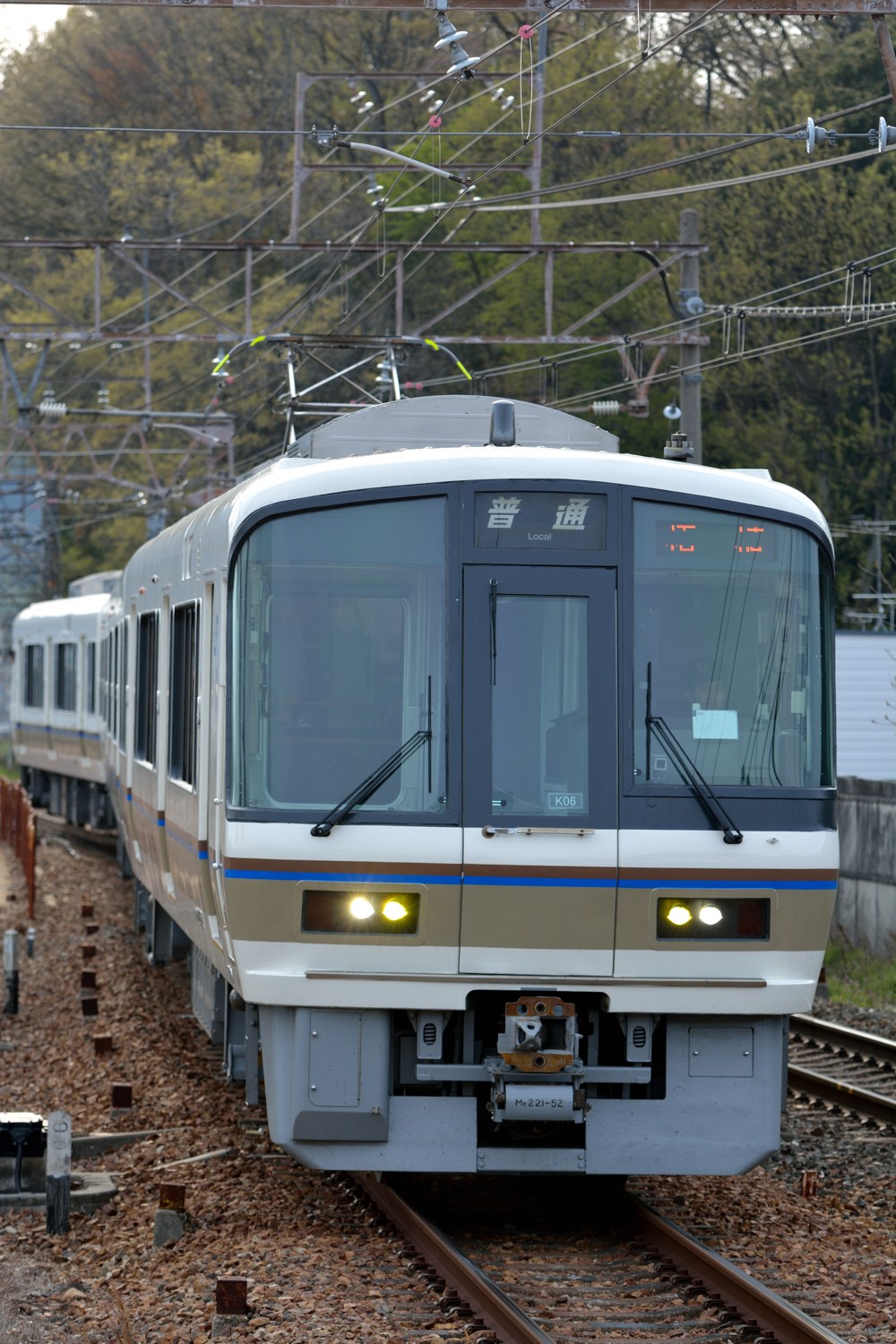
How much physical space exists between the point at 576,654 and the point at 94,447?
4115cm

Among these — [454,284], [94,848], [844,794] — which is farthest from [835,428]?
[844,794]

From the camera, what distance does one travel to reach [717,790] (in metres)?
7.02

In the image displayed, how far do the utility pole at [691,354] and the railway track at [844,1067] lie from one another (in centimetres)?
594

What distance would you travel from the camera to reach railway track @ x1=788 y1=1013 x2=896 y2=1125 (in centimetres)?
1034

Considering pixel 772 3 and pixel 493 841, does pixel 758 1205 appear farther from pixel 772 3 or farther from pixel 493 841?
pixel 772 3

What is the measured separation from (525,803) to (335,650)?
86 cm

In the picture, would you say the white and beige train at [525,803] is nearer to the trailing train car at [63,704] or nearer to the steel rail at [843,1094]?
the steel rail at [843,1094]

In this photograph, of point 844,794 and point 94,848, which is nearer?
point 844,794

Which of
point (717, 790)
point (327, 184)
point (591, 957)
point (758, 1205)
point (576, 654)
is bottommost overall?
point (758, 1205)

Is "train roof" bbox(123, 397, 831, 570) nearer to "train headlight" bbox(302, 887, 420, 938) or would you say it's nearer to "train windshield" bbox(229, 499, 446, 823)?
"train windshield" bbox(229, 499, 446, 823)

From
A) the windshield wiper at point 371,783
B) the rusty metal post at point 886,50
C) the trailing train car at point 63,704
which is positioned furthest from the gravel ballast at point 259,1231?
the trailing train car at point 63,704

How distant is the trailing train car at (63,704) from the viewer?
1013 inches

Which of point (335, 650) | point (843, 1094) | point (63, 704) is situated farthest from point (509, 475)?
point (63, 704)

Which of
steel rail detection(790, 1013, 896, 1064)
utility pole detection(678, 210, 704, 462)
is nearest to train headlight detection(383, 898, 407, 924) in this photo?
steel rail detection(790, 1013, 896, 1064)
